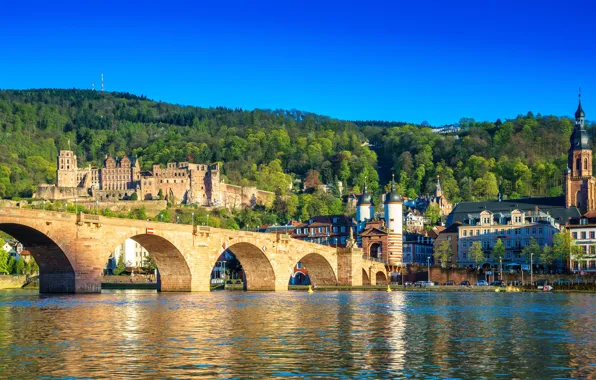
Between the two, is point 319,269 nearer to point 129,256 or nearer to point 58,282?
point 58,282

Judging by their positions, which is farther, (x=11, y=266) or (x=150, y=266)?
(x=150, y=266)

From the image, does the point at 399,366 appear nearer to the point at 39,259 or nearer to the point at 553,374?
the point at 553,374

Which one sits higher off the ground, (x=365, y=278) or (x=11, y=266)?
(x=11, y=266)

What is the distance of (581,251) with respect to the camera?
112 meters

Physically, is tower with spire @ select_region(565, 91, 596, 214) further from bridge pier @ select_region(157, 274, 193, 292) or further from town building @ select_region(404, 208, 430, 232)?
bridge pier @ select_region(157, 274, 193, 292)

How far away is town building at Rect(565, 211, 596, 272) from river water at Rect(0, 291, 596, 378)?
59.7 metres

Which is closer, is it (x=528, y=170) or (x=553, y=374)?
(x=553, y=374)

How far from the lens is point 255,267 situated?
96.3m

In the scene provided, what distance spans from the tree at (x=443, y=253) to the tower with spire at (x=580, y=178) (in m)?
17.5

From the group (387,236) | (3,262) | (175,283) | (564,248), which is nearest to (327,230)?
(387,236)

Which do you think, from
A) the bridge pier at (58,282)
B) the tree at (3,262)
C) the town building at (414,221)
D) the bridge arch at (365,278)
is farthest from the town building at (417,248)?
the bridge pier at (58,282)

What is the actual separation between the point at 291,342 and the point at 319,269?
73227 mm

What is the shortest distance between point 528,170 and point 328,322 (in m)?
145

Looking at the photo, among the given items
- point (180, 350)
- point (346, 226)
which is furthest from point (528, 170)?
point (180, 350)
